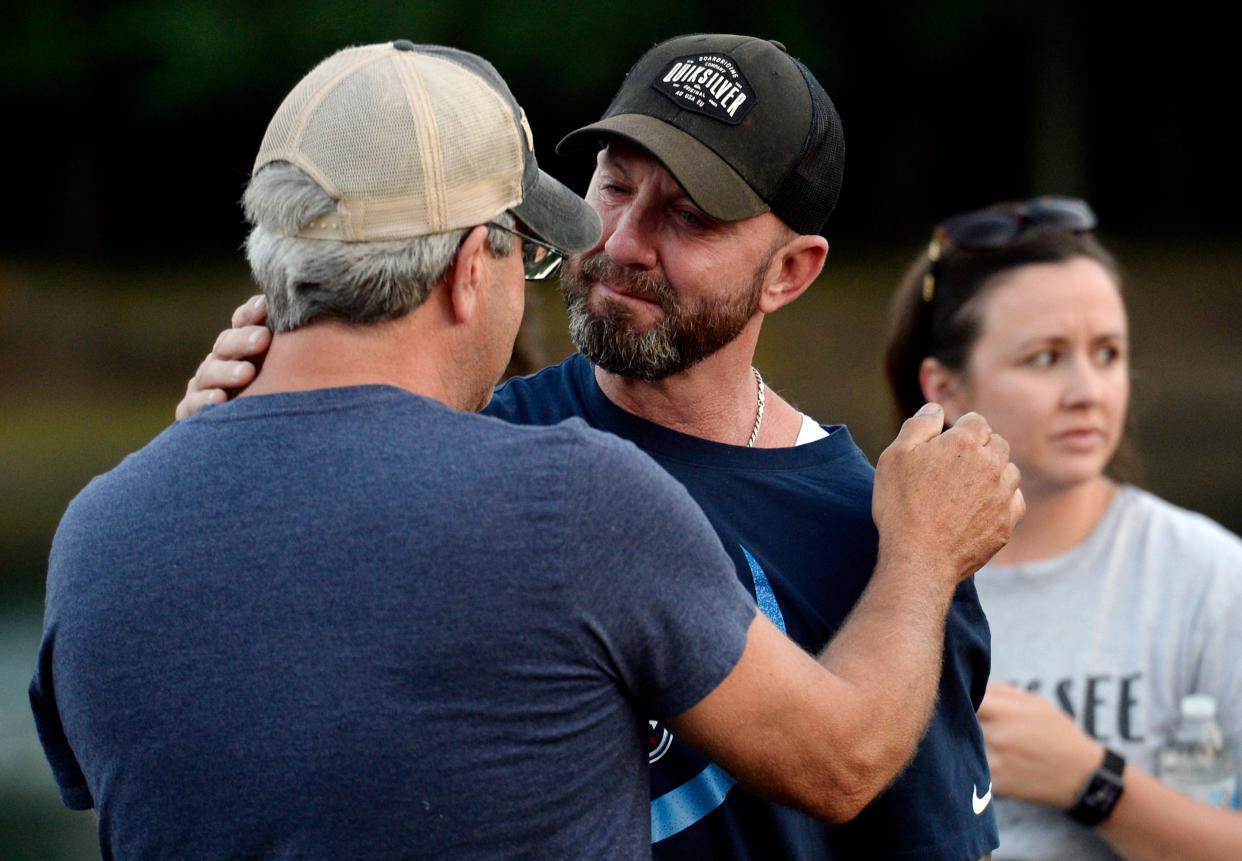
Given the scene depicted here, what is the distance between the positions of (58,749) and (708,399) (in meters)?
0.97

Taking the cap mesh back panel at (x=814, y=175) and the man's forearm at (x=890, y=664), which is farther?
the cap mesh back panel at (x=814, y=175)

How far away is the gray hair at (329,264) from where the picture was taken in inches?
64.8

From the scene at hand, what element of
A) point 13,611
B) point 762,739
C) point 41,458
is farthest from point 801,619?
point 41,458

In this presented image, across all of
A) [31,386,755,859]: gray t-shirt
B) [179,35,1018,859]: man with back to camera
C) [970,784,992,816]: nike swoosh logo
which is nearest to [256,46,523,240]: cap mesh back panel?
[31,386,755,859]: gray t-shirt

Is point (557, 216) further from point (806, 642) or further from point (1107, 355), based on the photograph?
point (1107, 355)

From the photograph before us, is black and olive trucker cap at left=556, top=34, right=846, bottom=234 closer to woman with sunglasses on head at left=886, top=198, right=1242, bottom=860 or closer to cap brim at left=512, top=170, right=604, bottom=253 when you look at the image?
cap brim at left=512, top=170, right=604, bottom=253

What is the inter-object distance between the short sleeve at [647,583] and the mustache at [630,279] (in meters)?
0.55

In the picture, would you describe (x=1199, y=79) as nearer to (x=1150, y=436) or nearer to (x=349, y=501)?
(x=1150, y=436)

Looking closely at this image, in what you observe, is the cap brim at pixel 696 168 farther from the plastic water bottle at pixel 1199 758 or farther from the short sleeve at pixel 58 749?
the plastic water bottle at pixel 1199 758

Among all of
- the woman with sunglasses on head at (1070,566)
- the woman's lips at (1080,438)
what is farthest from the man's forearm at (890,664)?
the woman's lips at (1080,438)

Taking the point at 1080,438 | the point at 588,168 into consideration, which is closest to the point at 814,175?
the point at 1080,438

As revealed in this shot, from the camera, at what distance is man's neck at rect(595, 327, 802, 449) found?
2.18 m

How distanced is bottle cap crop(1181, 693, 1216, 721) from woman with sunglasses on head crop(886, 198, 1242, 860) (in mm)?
59

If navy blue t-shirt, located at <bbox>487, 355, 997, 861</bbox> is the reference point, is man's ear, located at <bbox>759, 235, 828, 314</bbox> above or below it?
above
